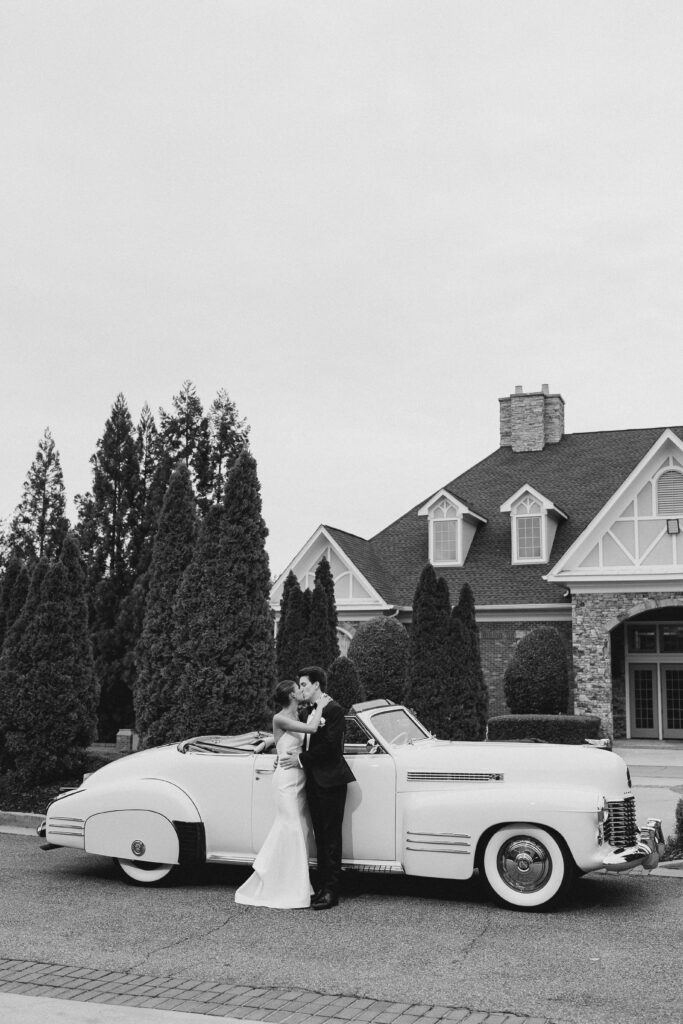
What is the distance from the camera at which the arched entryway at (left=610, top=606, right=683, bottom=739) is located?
2583 cm

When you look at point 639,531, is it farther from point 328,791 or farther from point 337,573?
point 328,791

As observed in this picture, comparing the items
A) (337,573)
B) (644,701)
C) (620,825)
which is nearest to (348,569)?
(337,573)

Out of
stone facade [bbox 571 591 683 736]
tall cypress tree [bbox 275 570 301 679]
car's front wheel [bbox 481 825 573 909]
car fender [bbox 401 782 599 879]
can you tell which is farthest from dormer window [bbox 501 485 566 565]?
car's front wheel [bbox 481 825 573 909]

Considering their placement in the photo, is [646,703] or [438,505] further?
[438,505]

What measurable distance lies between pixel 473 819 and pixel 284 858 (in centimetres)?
150

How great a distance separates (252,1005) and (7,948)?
2.02m

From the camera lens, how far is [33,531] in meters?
41.2

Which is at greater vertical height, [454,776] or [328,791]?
[454,776]

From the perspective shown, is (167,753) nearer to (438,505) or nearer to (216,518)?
(216,518)

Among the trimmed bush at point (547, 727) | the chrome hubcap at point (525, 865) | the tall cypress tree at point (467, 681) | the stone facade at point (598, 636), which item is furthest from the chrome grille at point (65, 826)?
the stone facade at point (598, 636)

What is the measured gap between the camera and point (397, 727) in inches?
342

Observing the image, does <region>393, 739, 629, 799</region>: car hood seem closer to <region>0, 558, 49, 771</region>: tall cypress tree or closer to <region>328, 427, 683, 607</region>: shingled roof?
<region>0, 558, 49, 771</region>: tall cypress tree

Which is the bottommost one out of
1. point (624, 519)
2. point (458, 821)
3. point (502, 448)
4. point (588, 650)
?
point (458, 821)

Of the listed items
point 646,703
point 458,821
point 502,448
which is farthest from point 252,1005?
point 502,448
